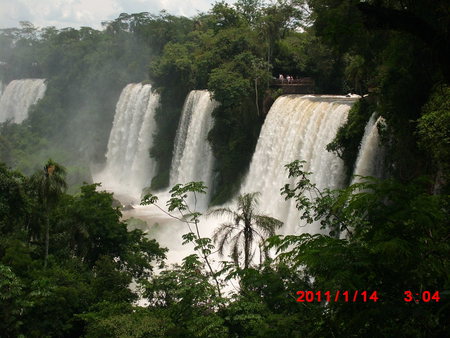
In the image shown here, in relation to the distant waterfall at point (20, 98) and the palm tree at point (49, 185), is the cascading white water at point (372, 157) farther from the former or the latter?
the distant waterfall at point (20, 98)

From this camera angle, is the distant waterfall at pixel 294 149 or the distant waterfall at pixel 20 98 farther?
the distant waterfall at pixel 20 98

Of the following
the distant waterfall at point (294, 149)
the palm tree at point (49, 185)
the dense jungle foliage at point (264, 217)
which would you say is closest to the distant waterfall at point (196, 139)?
the dense jungle foliage at point (264, 217)

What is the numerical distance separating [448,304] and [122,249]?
1375cm

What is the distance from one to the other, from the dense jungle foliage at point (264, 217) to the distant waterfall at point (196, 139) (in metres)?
0.88

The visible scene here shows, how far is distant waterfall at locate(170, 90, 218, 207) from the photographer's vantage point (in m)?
28.4

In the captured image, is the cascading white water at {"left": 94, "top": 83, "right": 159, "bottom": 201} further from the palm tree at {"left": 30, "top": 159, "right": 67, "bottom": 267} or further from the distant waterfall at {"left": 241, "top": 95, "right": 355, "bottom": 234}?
the palm tree at {"left": 30, "top": 159, "right": 67, "bottom": 267}

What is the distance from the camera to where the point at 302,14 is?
30125 millimetres

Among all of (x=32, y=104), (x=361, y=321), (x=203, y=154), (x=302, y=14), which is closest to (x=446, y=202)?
(x=361, y=321)

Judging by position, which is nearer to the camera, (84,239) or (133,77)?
(84,239)

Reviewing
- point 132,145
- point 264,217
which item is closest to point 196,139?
point 132,145

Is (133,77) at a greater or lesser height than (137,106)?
greater

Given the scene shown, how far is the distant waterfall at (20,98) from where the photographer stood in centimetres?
5369

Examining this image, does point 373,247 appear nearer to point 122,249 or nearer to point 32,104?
point 122,249

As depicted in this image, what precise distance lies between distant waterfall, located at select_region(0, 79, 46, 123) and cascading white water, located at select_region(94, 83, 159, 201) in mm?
17481
